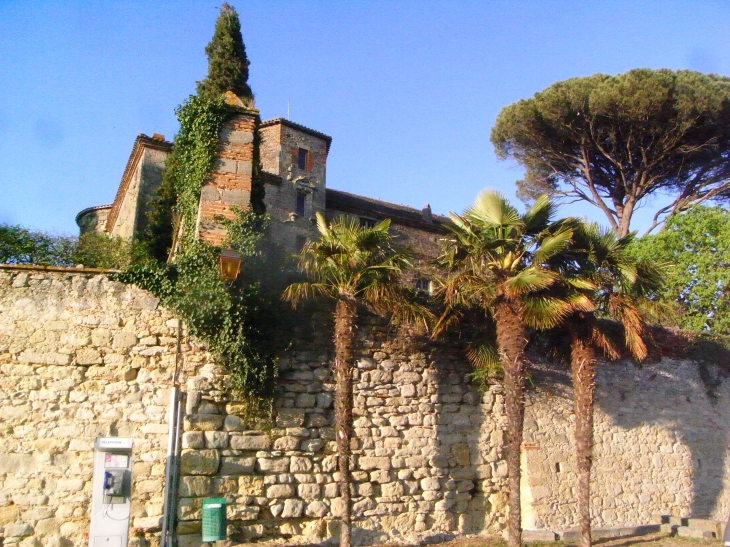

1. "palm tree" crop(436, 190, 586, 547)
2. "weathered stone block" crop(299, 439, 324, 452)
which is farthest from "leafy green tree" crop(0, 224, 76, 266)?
"palm tree" crop(436, 190, 586, 547)

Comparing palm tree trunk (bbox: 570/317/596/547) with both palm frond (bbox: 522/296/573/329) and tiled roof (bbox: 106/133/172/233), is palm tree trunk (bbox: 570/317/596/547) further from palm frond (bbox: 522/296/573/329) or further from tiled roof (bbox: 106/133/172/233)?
tiled roof (bbox: 106/133/172/233)

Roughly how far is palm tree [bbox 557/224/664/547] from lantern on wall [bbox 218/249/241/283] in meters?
4.85

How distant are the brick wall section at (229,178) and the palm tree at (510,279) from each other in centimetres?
323

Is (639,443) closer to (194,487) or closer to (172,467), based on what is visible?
(194,487)

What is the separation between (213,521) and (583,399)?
5674 mm

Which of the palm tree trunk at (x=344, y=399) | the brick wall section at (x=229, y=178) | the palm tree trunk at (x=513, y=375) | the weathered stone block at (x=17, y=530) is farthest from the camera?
the brick wall section at (x=229, y=178)

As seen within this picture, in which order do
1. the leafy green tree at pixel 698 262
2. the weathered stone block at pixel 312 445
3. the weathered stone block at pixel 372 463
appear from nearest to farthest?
1. the weathered stone block at pixel 312 445
2. the weathered stone block at pixel 372 463
3. the leafy green tree at pixel 698 262

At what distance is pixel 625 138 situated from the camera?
79.0ft

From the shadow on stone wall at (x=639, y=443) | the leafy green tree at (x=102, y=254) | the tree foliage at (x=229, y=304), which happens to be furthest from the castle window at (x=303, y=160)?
the tree foliage at (x=229, y=304)

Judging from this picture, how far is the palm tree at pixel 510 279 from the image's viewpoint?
10117 mm

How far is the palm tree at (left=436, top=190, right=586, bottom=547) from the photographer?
10117 millimetres

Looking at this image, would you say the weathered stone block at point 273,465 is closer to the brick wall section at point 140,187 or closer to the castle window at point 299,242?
the brick wall section at point 140,187

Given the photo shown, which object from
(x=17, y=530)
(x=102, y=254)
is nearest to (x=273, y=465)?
(x=17, y=530)

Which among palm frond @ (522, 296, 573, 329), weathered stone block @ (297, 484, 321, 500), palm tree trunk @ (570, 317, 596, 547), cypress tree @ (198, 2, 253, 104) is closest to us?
weathered stone block @ (297, 484, 321, 500)
